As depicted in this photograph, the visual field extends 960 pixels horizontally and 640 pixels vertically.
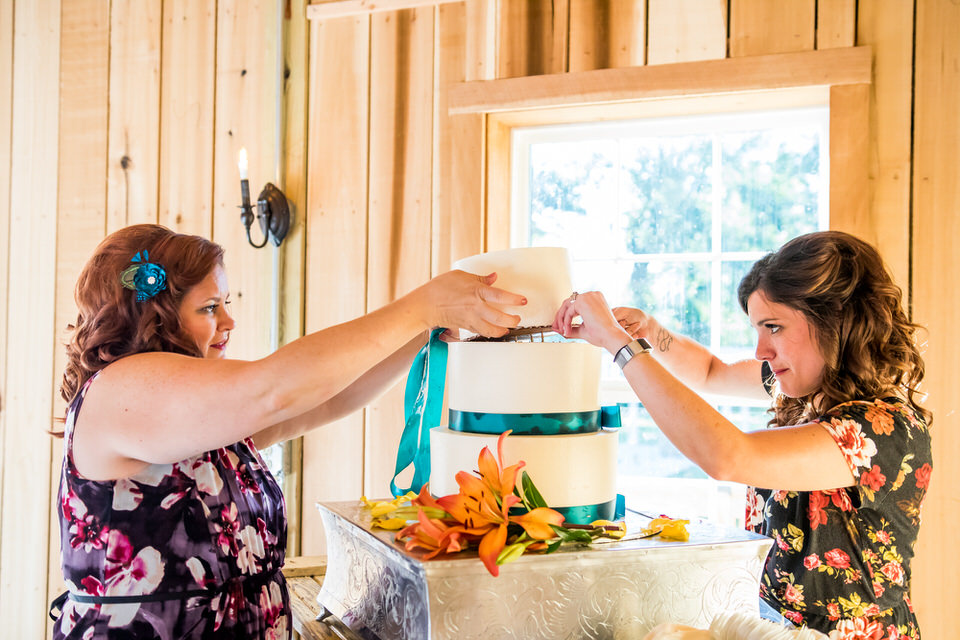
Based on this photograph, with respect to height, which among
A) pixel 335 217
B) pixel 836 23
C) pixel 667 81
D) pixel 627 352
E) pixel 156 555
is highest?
pixel 836 23

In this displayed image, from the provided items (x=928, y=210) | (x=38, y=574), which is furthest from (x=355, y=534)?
(x=38, y=574)

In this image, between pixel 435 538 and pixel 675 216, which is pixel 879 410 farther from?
pixel 675 216

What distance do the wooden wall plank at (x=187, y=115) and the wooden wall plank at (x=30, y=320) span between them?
1.33 feet

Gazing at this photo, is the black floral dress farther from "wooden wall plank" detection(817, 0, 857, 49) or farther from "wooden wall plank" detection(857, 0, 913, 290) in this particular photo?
"wooden wall plank" detection(817, 0, 857, 49)

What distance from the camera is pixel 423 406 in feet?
4.75

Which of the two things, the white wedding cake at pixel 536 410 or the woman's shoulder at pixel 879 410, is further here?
the woman's shoulder at pixel 879 410

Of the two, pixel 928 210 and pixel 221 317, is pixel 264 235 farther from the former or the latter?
pixel 928 210

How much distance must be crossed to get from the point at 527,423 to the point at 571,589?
248mm

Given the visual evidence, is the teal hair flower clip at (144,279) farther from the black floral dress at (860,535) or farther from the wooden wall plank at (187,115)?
the wooden wall plank at (187,115)

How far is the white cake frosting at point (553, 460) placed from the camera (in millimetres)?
1170

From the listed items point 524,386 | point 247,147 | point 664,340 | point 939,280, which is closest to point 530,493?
point 524,386

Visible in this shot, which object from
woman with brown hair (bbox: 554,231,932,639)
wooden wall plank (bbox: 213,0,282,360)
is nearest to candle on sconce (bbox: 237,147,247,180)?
wooden wall plank (bbox: 213,0,282,360)

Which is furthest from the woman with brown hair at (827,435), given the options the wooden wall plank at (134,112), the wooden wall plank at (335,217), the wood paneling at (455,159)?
the wooden wall plank at (134,112)

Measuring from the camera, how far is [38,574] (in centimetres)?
272
